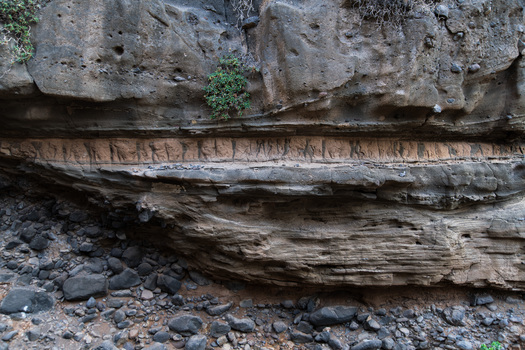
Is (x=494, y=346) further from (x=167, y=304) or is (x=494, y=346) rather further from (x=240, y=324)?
(x=167, y=304)

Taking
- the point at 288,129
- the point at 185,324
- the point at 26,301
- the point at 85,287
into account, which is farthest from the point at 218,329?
the point at 288,129

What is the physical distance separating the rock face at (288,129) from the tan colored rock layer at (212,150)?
0.05ft

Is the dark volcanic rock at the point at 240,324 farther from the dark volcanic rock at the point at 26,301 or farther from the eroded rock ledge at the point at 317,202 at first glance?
the dark volcanic rock at the point at 26,301

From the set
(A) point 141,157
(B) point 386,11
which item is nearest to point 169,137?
(A) point 141,157

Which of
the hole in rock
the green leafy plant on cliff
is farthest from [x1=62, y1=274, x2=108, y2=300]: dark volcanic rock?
the green leafy plant on cliff

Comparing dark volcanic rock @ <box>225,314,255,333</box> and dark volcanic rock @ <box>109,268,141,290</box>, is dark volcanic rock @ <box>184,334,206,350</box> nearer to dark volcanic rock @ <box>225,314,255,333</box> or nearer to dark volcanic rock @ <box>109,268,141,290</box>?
dark volcanic rock @ <box>225,314,255,333</box>

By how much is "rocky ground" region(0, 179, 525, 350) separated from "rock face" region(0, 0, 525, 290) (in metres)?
0.32

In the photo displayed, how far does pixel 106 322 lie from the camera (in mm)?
3297

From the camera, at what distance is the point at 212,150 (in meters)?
3.35

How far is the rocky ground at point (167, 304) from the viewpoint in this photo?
10.6 ft

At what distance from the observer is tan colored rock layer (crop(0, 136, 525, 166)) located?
3.25m

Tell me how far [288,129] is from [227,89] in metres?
0.68

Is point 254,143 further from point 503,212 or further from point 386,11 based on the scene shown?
point 503,212

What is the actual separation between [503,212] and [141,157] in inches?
153
